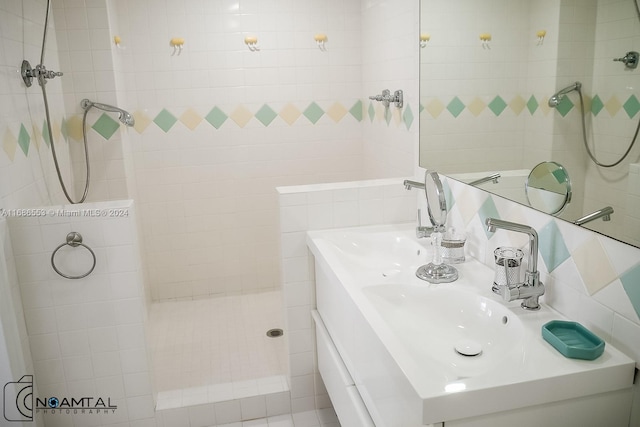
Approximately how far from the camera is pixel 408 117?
2846 mm

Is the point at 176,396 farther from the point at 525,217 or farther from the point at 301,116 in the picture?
the point at 301,116

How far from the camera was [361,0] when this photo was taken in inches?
145

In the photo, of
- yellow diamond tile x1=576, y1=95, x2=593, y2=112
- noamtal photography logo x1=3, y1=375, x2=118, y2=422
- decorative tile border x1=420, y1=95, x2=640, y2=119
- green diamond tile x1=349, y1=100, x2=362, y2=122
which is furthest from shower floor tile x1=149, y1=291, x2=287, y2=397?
yellow diamond tile x1=576, y1=95, x2=593, y2=112

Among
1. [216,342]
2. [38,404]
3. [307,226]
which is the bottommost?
[216,342]

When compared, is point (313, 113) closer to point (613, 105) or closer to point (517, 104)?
point (517, 104)

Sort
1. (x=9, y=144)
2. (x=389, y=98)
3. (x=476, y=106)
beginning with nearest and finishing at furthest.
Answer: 1. (x=476, y=106)
2. (x=9, y=144)
3. (x=389, y=98)

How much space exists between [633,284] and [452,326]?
0.53 meters

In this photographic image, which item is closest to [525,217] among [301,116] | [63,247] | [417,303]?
[417,303]

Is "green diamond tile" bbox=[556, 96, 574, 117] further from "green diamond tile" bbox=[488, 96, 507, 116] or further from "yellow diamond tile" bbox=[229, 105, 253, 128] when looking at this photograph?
"yellow diamond tile" bbox=[229, 105, 253, 128]

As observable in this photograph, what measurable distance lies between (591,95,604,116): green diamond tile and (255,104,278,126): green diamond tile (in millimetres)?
2651

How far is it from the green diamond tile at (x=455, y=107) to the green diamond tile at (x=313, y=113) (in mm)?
1741

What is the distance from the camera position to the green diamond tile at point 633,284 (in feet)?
4.03

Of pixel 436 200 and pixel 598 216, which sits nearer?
pixel 598 216

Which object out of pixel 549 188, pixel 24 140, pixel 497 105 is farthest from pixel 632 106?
pixel 24 140
